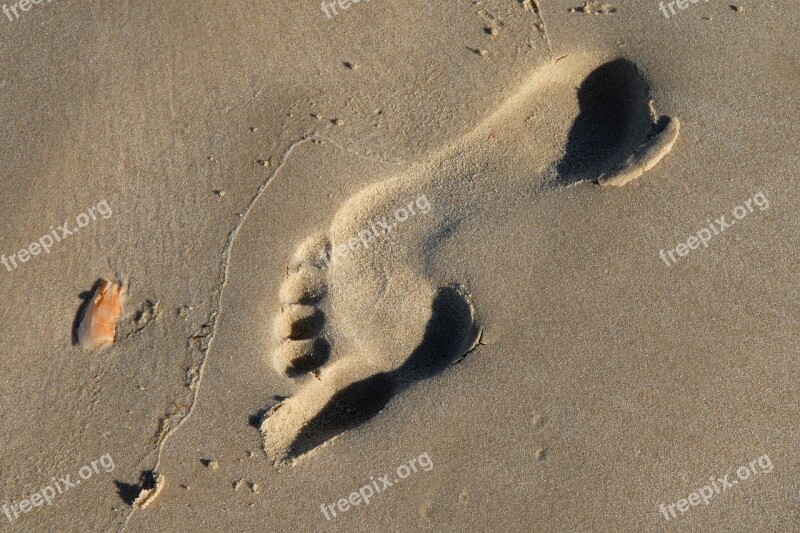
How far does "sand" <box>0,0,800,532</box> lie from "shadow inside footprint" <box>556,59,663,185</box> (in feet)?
0.08

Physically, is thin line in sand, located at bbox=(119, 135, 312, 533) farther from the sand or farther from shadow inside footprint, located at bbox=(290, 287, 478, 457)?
shadow inside footprint, located at bbox=(290, 287, 478, 457)

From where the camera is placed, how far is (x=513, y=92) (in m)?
3.85

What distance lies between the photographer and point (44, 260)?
3.84 m

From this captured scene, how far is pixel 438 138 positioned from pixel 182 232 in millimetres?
1885

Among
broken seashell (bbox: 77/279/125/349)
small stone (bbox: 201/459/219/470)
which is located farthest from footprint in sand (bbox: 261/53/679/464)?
broken seashell (bbox: 77/279/125/349)

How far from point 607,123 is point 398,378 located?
2350 mm

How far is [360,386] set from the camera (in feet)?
12.7

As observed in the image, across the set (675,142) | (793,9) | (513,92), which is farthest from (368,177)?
(793,9)

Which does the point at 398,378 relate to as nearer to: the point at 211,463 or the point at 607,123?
the point at 211,463

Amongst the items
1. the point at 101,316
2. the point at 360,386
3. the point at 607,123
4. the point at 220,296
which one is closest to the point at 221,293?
the point at 220,296

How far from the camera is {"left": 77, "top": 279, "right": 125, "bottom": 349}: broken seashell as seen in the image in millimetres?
3770

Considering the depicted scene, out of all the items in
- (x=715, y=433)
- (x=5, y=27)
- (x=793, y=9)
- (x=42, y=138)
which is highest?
(x=5, y=27)

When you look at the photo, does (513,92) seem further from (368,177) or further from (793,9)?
(793,9)

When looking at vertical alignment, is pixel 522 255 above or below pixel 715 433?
above
